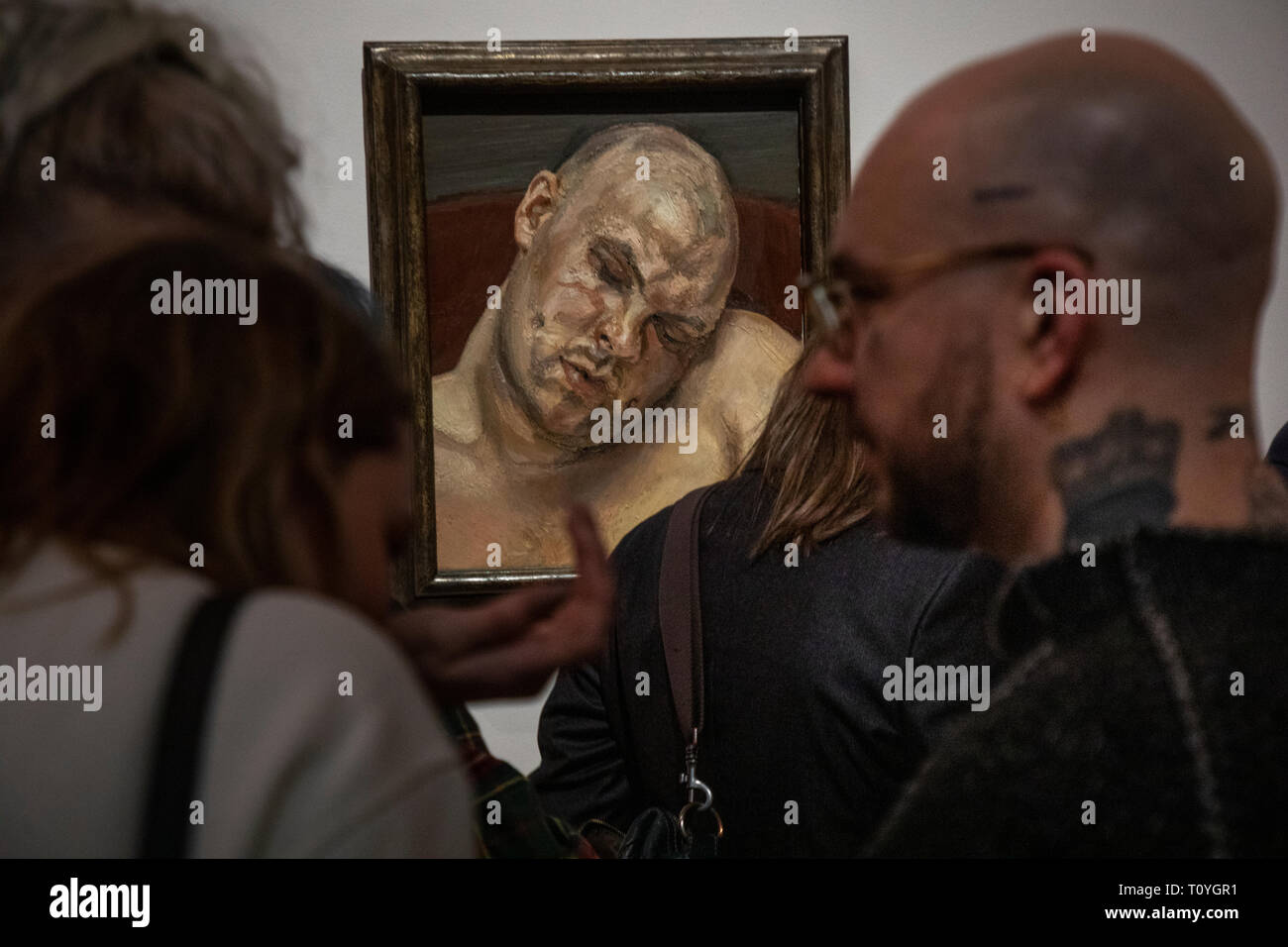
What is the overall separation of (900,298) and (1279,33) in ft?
1.45

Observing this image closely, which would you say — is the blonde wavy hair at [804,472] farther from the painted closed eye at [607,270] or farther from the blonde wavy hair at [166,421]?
the blonde wavy hair at [166,421]

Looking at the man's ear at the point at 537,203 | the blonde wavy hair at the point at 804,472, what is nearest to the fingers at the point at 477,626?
the blonde wavy hair at the point at 804,472

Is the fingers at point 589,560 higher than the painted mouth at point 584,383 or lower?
lower

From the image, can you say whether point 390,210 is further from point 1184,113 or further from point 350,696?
point 1184,113

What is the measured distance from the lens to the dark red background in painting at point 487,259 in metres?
0.92

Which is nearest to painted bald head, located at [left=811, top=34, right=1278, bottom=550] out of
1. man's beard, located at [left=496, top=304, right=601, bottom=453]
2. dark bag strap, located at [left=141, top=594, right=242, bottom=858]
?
man's beard, located at [left=496, top=304, right=601, bottom=453]

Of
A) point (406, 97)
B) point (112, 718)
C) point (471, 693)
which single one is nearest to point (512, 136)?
point (406, 97)

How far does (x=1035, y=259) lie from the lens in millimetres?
806

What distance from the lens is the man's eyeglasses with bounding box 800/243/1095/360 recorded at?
81cm

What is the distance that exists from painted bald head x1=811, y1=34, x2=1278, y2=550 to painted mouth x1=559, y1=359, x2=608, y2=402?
0.66ft

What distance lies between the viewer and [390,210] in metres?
0.91

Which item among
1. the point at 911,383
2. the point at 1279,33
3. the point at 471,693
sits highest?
the point at 1279,33

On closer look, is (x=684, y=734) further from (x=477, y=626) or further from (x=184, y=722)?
(x=184, y=722)

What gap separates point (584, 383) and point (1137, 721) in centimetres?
50
